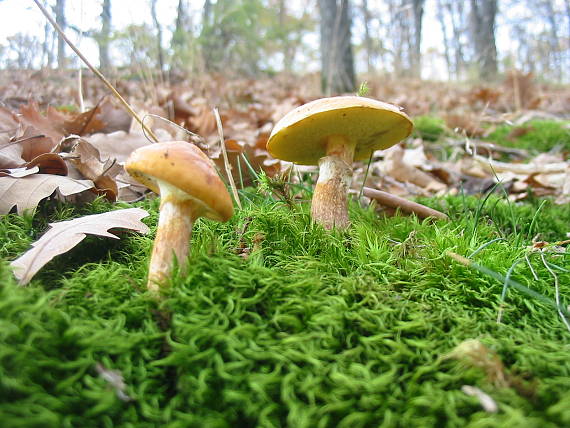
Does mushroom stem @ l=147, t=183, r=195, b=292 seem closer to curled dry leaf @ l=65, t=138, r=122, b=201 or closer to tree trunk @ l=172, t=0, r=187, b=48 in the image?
curled dry leaf @ l=65, t=138, r=122, b=201

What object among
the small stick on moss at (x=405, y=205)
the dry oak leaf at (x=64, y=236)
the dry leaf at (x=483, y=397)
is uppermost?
the dry oak leaf at (x=64, y=236)

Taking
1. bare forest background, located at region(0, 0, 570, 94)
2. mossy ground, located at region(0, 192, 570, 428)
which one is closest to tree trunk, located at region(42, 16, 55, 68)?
bare forest background, located at region(0, 0, 570, 94)

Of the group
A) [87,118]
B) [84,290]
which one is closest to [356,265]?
[84,290]

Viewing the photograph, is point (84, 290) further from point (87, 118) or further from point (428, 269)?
point (87, 118)

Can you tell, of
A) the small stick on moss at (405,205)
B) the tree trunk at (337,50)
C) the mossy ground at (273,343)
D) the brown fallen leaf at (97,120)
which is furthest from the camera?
the tree trunk at (337,50)

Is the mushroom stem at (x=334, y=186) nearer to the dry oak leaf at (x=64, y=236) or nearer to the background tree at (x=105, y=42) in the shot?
the dry oak leaf at (x=64, y=236)

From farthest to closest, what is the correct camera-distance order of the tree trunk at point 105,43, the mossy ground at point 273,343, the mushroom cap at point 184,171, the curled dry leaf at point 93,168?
the tree trunk at point 105,43
the curled dry leaf at point 93,168
the mushroom cap at point 184,171
the mossy ground at point 273,343

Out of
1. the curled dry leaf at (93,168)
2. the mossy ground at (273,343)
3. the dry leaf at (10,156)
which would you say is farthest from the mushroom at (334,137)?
the dry leaf at (10,156)
